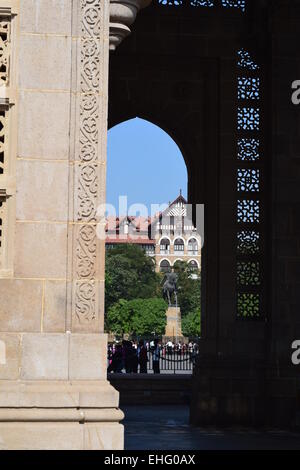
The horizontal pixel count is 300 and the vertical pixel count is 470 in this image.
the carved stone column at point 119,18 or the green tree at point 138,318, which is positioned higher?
the carved stone column at point 119,18

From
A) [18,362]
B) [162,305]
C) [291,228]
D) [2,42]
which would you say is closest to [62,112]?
[2,42]

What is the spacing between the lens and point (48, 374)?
9.05 metres

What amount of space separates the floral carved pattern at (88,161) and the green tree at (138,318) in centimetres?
8209

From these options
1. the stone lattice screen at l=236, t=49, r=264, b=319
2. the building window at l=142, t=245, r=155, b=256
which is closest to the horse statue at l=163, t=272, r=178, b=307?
the building window at l=142, t=245, r=155, b=256

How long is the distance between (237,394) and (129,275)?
93933 mm

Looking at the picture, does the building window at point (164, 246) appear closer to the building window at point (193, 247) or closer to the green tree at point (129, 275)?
the building window at point (193, 247)

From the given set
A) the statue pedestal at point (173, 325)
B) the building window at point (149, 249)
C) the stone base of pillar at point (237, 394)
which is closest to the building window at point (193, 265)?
the building window at point (149, 249)

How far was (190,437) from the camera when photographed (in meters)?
15.8

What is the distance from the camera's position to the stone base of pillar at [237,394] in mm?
16953

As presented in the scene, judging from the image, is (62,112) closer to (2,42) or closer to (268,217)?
(2,42)

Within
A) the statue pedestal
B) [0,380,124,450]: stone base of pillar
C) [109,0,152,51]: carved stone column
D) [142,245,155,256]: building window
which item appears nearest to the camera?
[0,380,124,450]: stone base of pillar

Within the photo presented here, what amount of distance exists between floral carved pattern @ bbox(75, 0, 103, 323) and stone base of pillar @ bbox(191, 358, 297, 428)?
26.9ft

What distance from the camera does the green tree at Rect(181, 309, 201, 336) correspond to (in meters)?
89.4

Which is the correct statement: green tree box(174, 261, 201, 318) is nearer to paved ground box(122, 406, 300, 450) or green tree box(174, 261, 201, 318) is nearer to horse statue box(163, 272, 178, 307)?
horse statue box(163, 272, 178, 307)
